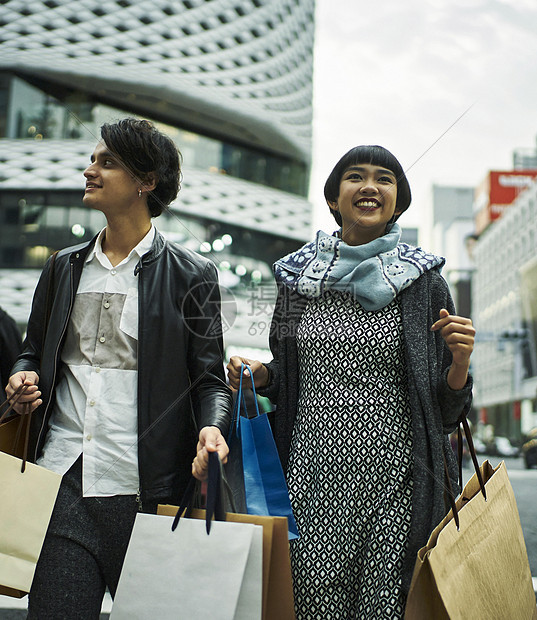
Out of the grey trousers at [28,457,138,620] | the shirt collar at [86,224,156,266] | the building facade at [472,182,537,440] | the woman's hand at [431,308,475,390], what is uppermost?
the shirt collar at [86,224,156,266]

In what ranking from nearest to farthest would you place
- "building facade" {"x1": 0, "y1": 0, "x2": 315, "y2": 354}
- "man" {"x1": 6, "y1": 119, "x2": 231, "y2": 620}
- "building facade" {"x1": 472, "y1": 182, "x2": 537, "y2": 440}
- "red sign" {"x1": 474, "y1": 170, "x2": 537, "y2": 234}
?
"man" {"x1": 6, "y1": 119, "x2": 231, "y2": 620}, "building facade" {"x1": 0, "y1": 0, "x2": 315, "y2": 354}, "building facade" {"x1": 472, "y1": 182, "x2": 537, "y2": 440}, "red sign" {"x1": 474, "y1": 170, "x2": 537, "y2": 234}

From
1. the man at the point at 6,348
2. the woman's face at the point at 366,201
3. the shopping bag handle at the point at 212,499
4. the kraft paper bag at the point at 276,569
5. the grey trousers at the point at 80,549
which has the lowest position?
the man at the point at 6,348

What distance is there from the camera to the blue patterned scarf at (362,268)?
2033mm

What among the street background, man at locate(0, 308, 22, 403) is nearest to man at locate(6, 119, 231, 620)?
the street background

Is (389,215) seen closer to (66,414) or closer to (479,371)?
(66,414)

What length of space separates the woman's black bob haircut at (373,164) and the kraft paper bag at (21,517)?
1263 mm

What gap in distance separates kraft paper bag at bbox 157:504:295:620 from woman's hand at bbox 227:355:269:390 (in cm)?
48

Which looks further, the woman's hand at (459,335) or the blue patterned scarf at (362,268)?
the blue patterned scarf at (362,268)

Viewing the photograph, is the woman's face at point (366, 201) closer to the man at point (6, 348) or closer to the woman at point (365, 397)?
the woman at point (365, 397)

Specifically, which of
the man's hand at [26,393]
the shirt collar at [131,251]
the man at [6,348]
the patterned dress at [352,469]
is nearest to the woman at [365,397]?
the patterned dress at [352,469]

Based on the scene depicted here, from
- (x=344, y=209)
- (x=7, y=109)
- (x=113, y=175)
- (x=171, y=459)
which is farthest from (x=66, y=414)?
(x=7, y=109)

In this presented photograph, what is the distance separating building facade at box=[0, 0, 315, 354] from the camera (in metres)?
25.1

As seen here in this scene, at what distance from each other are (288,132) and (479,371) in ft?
141

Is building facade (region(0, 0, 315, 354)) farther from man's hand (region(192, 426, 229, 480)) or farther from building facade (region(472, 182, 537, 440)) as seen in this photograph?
man's hand (region(192, 426, 229, 480))
